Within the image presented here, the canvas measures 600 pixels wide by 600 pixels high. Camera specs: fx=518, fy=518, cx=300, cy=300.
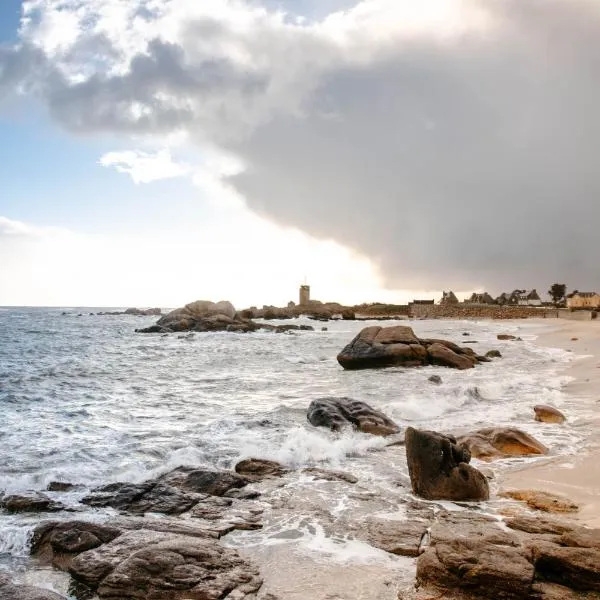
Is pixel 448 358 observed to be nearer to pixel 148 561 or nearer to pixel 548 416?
pixel 548 416

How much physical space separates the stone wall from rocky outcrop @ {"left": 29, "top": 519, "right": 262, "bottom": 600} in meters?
103

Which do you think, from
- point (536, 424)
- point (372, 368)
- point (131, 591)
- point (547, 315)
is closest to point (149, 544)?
point (131, 591)

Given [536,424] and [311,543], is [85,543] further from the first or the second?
[536,424]

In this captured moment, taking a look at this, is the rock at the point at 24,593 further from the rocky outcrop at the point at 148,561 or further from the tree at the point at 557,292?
the tree at the point at 557,292

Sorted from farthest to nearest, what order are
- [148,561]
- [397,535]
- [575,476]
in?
1. [575,476]
2. [397,535]
3. [148,561]

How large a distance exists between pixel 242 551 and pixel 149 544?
1.01 m

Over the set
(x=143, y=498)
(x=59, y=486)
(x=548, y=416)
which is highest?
(x=548, y=416)

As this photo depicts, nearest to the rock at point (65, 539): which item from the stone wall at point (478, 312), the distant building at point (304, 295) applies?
the stone wall at point (478, 312)

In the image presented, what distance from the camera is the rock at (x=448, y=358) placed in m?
24.7

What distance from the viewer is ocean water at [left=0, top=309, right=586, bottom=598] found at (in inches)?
262

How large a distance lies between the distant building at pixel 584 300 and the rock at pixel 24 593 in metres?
125

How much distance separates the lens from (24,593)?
4461 millimetres

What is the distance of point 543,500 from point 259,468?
4.41m

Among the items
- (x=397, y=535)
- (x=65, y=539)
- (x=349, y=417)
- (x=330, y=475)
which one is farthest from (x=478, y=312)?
(x=65, y=539)
